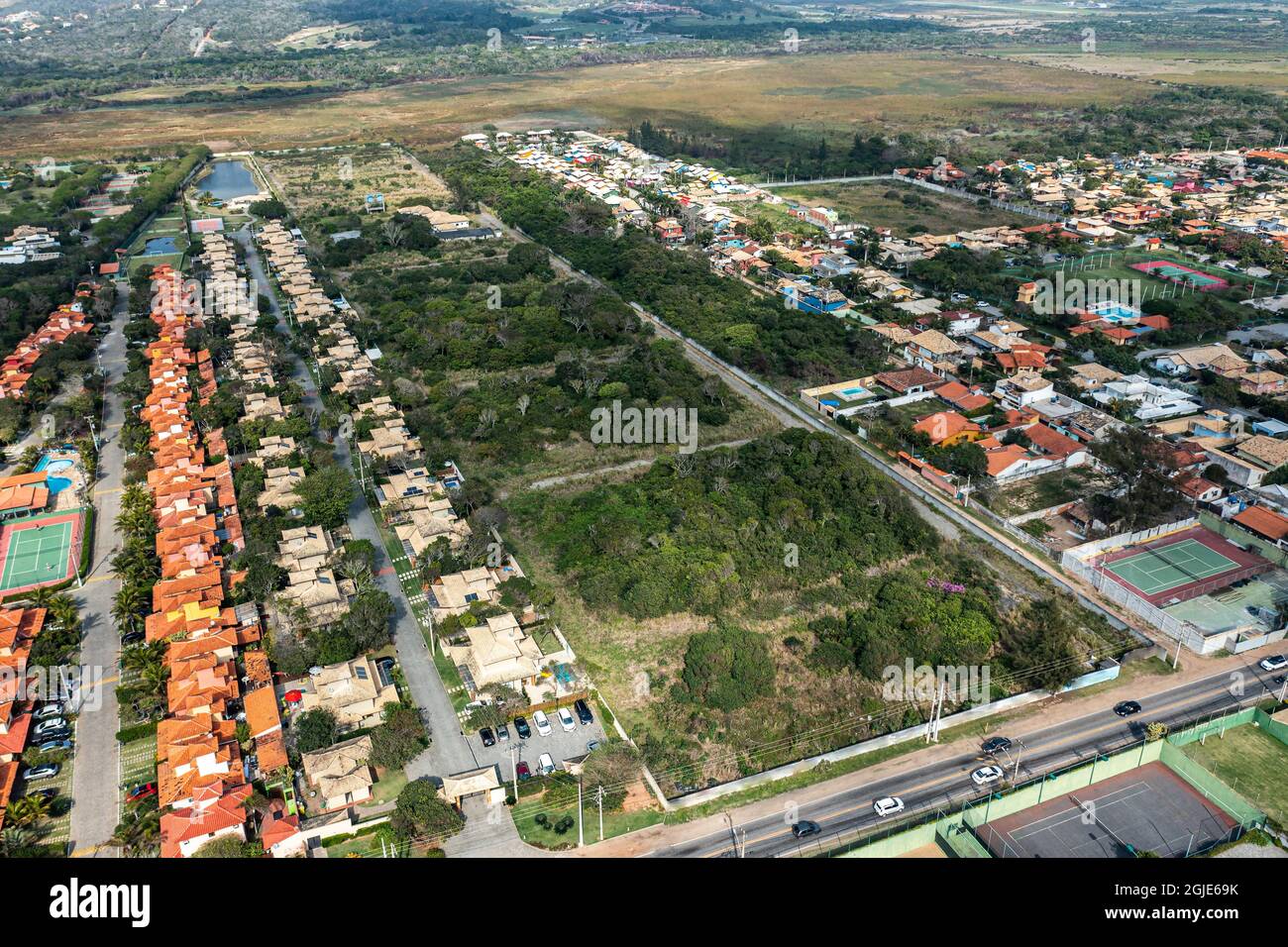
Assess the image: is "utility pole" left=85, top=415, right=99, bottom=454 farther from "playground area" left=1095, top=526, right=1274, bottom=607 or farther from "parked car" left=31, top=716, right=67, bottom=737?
"playground area" left=1095, top=526, right=1274, bottom=607

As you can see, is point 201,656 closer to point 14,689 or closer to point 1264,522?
point 14,689

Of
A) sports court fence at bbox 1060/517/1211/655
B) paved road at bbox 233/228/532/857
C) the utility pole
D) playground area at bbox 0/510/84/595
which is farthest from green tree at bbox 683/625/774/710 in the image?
the utility pole

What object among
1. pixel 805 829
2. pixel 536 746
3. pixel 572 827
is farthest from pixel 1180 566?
pixel 572 827

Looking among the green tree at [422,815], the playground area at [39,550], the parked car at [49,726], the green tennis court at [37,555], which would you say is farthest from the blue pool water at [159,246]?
the green tree at [422,815]

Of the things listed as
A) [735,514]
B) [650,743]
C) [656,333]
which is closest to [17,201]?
[656,333]

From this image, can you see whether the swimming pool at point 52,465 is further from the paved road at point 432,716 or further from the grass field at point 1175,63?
the grass field at point 1175,63

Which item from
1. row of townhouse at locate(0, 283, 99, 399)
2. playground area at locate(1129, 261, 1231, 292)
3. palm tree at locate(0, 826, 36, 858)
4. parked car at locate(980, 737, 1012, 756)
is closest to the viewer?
palm tree at locate(0, 826, 36, 858)
